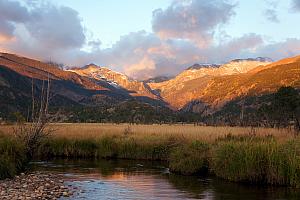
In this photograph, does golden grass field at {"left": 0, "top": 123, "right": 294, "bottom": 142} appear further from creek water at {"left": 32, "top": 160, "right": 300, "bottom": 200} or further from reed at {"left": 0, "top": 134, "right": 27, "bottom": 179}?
reed at {"left": 0, "top": 134, "right": 27, "bottom": 179}

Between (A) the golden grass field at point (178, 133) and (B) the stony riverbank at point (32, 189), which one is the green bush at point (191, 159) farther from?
(B) the stony riverbank at point (32, 189)

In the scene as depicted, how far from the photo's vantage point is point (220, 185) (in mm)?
25766

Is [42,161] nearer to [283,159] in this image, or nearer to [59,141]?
[59,141]

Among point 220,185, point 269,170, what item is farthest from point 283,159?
point 220,185

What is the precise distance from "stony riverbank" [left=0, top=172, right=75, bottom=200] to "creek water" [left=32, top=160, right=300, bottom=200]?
900 millimetres

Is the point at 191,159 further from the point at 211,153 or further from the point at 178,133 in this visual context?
the point at 178,133

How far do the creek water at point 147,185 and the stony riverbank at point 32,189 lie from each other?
90 centimetres

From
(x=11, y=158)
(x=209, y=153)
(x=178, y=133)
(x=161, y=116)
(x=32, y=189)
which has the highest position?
(x=161, y=116)

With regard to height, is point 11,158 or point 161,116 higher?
point 161,116

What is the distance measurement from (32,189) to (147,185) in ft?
23.3

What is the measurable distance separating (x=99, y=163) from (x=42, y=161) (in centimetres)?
538

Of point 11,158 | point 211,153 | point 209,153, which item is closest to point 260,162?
point 211,153

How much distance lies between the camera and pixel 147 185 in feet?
86.1

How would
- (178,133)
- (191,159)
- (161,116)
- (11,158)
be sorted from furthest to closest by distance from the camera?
(161,116), (178,133), (191,159), (11,158)
